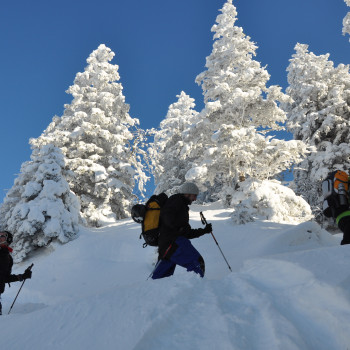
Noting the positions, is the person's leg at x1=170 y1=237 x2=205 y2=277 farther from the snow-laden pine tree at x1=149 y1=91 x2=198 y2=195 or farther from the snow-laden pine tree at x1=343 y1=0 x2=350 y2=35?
the snow-laden pine tree at x1=149 y1=91 x2=198 y2=195

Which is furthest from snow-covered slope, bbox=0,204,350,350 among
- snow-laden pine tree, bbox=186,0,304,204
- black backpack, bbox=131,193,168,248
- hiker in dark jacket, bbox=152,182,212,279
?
snow-laden pine tree, bbox=186,0,304,204

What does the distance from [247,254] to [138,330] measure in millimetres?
6192

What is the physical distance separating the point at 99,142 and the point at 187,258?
17546mm

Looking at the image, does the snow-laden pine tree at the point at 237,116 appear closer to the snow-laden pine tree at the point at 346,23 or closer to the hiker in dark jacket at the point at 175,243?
the snow-laden pine tree at the point at 346,23

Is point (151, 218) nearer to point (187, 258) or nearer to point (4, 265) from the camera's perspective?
point (187, 258)

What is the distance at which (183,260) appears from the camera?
405 centimetres

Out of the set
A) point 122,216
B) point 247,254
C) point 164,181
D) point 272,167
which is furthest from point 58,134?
point 247,254

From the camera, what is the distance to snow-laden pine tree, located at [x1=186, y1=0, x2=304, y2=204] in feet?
46.1

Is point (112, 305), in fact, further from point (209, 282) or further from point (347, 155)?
point (347, 155)

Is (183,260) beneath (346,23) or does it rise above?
beneath

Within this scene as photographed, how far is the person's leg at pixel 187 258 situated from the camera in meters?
4.05

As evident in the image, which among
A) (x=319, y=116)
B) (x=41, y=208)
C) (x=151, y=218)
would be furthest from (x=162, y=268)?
(x=319, y=116)

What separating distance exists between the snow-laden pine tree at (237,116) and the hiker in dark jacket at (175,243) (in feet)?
33.7

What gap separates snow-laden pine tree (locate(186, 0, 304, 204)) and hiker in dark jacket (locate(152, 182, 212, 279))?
1028 cm
